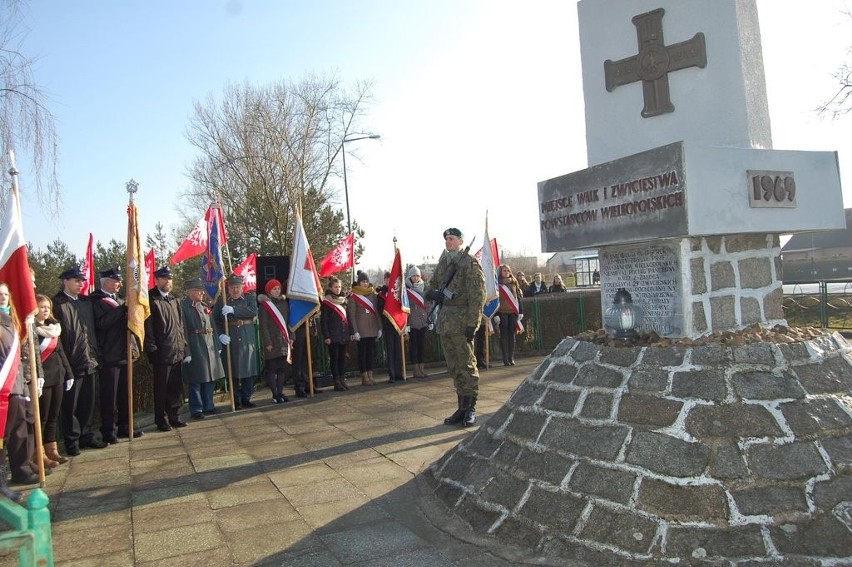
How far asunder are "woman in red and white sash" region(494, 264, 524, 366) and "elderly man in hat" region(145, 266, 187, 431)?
6241mm

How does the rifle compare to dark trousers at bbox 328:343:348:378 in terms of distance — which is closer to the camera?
the rifle

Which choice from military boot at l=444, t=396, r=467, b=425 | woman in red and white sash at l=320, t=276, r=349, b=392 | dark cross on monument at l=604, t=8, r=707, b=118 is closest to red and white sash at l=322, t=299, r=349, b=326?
woman in red and white sash at l=320, t=276, r=349, b=392

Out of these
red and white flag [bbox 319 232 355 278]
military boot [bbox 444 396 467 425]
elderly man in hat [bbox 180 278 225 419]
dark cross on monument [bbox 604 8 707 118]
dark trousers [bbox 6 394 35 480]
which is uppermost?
dark cross on monument [bbox 604 8 707 118]

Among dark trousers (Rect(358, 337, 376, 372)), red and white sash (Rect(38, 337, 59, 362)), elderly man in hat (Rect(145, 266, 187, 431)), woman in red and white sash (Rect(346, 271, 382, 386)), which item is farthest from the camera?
dark trousers (Rect(358, 337, 376, 372))

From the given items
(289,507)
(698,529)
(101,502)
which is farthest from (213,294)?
(698,529)

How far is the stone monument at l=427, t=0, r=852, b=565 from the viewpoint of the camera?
11.3ft

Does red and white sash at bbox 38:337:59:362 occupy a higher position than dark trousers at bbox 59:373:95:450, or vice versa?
red and white sash at bbox 38:337:59:362

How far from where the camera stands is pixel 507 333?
12.9 meters

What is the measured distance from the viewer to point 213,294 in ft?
33.9

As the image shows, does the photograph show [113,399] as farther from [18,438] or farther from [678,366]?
[678,366]

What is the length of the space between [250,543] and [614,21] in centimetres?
466

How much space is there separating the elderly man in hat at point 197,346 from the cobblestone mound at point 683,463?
545 cm

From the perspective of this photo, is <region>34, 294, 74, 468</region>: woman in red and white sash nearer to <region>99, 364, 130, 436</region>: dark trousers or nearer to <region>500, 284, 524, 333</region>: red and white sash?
<region>99, 364, 130, 436</region>: dark trousers

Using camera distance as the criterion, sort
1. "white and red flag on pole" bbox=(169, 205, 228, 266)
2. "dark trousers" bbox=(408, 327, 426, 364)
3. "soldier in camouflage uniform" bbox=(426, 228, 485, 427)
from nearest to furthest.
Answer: "soldier in camouflage uniform" bbox=(426, 228, 485, 427) → "white and red flag on pole" bbox=(169, 205, 228, 266) → "dark trousers" bbox=(408, 327, 426, 364)
